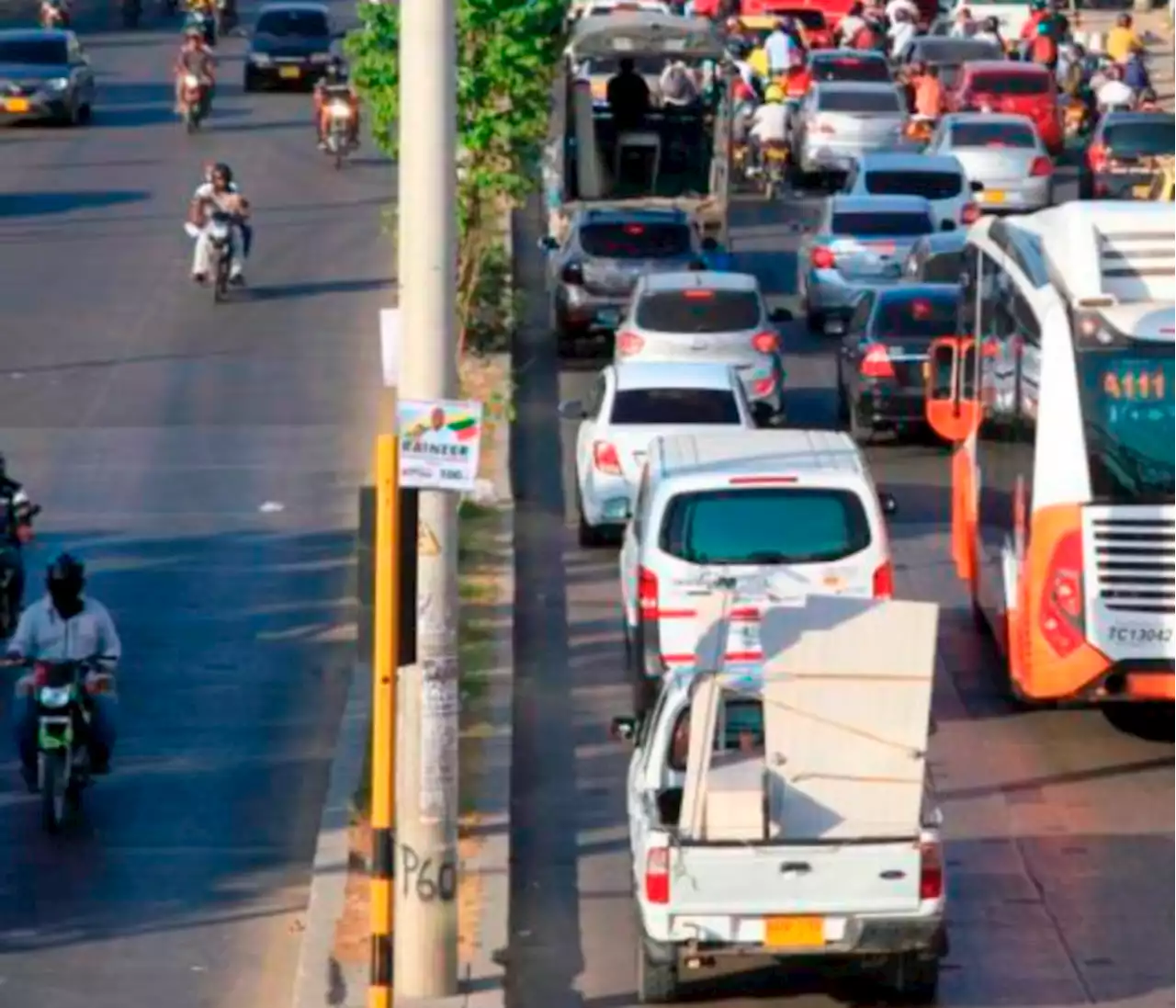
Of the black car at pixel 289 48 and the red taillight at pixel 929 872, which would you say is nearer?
the red taillight at pixel 929 872

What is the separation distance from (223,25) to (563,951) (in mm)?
60389

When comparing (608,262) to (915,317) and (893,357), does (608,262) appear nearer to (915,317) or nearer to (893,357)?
(915,317)

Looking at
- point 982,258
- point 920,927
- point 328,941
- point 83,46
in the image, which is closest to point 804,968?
point 920,927

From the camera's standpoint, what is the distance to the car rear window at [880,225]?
3781 centimetres

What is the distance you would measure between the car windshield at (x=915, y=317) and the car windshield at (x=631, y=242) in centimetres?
423

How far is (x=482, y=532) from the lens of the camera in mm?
26812

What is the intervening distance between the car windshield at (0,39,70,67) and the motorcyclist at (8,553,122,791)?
3939 cm

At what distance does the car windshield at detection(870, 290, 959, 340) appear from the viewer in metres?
31.5

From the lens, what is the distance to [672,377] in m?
27.2

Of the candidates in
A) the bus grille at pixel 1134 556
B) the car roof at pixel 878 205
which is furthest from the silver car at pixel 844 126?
the bus grille at pixel 1134 556

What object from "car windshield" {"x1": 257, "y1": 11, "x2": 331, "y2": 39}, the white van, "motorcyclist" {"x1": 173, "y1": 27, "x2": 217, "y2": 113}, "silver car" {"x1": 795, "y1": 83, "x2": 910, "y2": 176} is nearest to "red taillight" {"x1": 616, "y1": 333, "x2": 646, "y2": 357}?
the white van

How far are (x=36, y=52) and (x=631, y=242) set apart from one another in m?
24.2

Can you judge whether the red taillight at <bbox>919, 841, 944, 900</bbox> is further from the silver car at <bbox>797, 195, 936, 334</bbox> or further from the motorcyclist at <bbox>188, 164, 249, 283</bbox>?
the motorcyclist at <bbox>188, 164, 249, 283</bbox>

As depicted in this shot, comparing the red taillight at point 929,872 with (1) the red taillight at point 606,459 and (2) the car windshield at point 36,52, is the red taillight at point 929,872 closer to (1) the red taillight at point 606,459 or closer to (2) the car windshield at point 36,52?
(1) the red taillight at point 606,459
